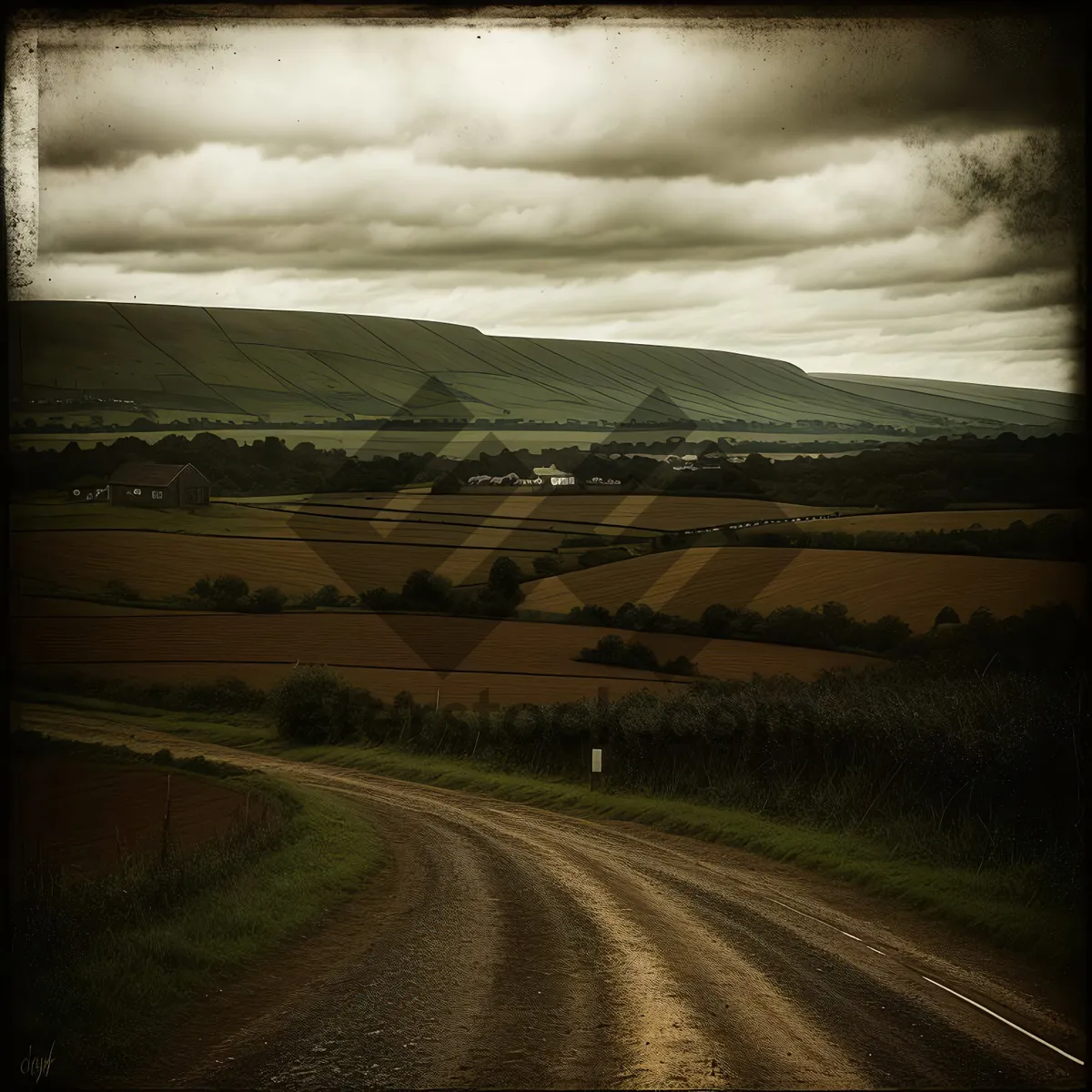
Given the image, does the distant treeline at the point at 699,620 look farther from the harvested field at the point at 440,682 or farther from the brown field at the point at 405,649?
the harvested field at the point at 440,682

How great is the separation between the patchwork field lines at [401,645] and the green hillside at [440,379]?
11.4 meters

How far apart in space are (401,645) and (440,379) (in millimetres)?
38345

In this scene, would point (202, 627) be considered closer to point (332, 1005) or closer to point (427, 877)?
point (427, 877)

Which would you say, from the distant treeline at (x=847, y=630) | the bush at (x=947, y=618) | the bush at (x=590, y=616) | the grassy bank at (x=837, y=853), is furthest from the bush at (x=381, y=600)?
the bush at (x=947, y=618)

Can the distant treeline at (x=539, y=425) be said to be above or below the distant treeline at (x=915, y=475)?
above

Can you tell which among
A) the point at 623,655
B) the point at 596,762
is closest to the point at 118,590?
the point at 623,655

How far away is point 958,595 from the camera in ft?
107

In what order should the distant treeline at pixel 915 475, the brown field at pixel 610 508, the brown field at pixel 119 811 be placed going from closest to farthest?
the brown field at pixel 119 811, the distant treeline at pixel 915 475, the brown field at pixel 610 508

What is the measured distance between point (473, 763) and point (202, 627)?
20.6m

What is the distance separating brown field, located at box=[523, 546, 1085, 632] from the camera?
32375mm

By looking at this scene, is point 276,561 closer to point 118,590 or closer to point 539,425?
point 118,590

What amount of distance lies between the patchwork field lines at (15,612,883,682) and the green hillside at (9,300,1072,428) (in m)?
11.4

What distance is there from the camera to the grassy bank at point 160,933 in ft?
21.5

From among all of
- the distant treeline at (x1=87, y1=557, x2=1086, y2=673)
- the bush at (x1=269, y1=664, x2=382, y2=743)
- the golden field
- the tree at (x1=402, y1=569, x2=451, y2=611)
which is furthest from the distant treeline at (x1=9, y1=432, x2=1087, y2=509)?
the tree at (x1=402, y1=569, x2=451, y2=611)
